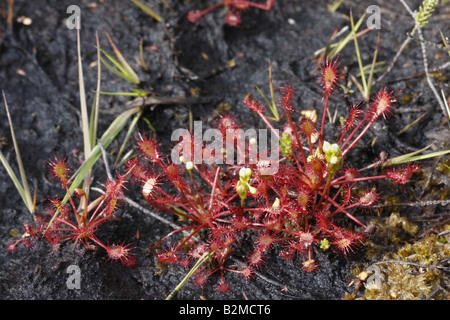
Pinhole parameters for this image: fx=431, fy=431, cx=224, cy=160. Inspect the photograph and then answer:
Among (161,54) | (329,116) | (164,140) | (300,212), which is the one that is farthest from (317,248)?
(161,54)

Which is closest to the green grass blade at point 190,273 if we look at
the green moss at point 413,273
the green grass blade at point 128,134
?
the green moss at point 413,273

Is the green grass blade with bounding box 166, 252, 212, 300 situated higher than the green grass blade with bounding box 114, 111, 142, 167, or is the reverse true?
the green grass blade with bounding box 114, 111, 142, 167

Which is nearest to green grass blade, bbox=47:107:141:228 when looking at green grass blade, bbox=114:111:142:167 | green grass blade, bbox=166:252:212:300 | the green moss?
green grass blade, bbox=114:111:142:167

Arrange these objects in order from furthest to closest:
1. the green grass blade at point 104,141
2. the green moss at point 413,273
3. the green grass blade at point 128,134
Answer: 1. the green grass blade at point 128,134
2. the green grass blade at point 104,141
3. the green moss at point 413,273

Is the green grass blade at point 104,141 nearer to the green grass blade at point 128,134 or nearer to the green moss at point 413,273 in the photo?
the green grass blade at point 128,134

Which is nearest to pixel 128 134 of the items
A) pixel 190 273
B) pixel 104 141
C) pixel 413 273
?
pixel 104 141

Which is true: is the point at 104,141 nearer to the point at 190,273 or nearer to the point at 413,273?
the point at 190,273

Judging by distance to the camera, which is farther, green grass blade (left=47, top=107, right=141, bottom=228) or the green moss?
green grass blade (left=47, top=107, right=141, bottom=228)

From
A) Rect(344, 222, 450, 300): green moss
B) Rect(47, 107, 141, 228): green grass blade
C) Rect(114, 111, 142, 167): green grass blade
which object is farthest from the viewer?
Rect(114, 111, 142, 167): green grass blade

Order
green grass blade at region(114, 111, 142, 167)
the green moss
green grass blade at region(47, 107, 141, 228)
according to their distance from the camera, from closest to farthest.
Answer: the green moss → green grass blade at region(47, 107, 141, 228) → green grass blade at region(114, 111, 142, 167)

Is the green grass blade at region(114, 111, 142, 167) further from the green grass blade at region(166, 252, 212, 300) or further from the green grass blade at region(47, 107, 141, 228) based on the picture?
the green grass blade at region(166, 252, 212, 300)

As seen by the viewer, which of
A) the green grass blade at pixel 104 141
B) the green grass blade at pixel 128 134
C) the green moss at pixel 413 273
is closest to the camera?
the green moss at pixel 413 273
